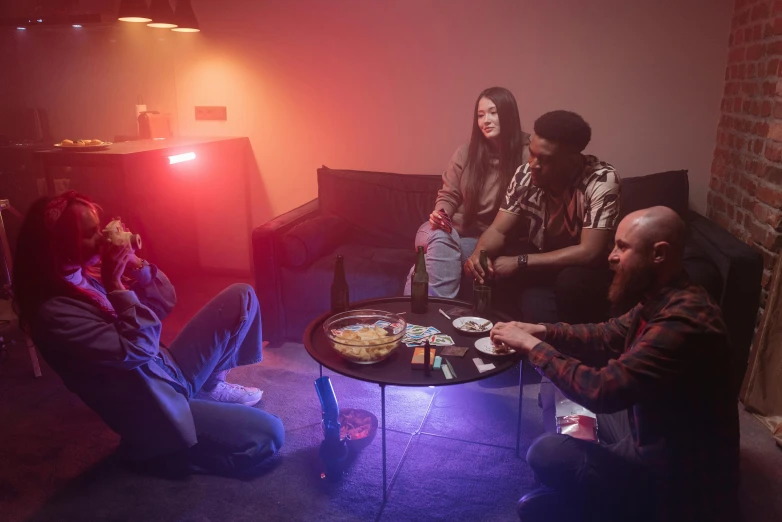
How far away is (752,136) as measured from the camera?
268 cm

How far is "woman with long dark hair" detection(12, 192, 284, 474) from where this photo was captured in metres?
1.62

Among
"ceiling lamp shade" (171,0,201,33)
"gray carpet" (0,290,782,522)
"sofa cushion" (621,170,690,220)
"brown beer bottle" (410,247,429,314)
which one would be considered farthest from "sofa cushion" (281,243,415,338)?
"ceiling lamp shade" (171,0,201,33)

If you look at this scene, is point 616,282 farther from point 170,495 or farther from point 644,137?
point 644,137

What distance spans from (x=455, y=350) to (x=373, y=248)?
1540mm

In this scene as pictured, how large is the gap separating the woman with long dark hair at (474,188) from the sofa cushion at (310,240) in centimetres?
56

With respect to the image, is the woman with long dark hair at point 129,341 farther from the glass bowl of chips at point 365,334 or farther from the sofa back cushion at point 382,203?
the sofa back cushion at point 382,203

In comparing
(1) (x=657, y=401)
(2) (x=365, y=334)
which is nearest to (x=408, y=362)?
(2) (x=365, y=334)

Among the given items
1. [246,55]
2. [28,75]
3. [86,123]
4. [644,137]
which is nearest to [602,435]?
[644,137]

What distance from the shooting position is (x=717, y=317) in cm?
131

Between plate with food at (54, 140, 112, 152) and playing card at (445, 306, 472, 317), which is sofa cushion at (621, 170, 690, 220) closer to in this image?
playing card at (445, 306, 472, 317)

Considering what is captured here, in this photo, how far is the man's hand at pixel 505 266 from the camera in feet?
8.57

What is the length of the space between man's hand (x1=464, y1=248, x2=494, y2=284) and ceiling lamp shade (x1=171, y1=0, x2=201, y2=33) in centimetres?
228

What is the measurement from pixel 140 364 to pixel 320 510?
0.73m

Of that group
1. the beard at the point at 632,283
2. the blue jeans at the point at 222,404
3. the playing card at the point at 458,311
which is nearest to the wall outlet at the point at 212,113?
the blue jeans at the point at 222,404
